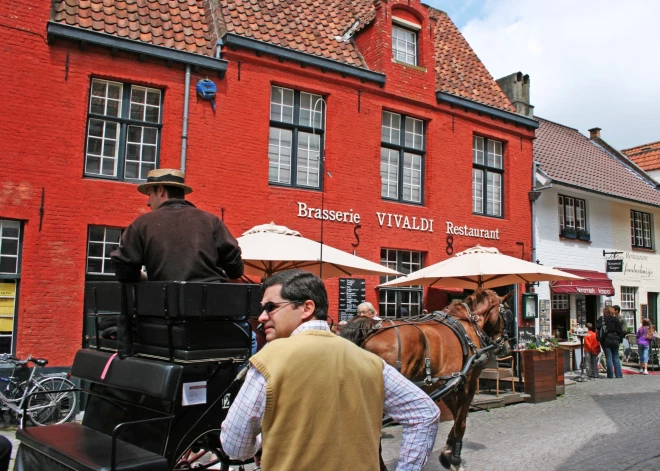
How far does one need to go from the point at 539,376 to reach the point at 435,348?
19.1 feet

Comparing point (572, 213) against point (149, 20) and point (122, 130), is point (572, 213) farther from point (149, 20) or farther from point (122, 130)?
point (122, 130)

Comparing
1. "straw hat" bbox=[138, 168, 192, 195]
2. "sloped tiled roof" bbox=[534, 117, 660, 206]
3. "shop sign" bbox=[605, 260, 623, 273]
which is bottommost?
"straw hat" bbox=[138, 168, 192, 195]

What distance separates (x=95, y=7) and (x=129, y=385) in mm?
8603

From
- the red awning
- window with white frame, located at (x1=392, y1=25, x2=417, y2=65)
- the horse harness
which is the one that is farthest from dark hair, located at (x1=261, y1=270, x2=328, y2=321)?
the red awning

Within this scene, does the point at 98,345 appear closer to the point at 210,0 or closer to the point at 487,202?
the point at 210,0

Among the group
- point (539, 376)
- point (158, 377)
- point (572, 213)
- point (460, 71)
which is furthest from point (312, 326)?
point (572, 213)

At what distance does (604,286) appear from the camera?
1705 cm

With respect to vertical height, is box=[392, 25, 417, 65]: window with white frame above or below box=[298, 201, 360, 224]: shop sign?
above

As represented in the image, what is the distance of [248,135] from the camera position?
1072 cm

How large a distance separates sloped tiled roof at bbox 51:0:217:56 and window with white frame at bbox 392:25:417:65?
171 inches

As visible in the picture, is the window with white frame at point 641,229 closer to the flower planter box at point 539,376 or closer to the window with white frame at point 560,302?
the window with white frame at point 560,302

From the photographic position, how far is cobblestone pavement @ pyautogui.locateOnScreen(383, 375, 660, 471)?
671cm

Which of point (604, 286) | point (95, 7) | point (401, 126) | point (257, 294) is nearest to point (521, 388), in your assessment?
point (401, 126)

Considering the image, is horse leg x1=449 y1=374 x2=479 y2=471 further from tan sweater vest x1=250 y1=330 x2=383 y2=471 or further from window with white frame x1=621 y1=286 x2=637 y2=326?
window with white frame x1=621 y1=286 x2=637 y2=326
